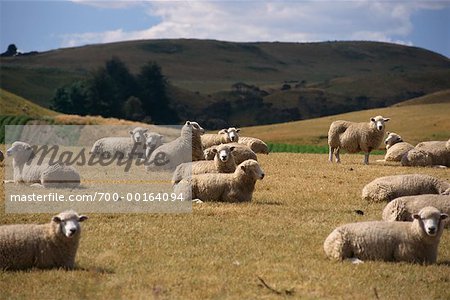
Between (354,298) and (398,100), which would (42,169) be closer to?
(354,298)

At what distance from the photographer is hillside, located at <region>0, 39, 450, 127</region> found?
10662cm

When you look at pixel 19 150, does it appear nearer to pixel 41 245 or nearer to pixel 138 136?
pixel 138 136

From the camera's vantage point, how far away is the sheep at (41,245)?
1012 cm

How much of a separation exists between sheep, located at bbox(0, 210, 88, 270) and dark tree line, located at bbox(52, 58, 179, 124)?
72.4 m

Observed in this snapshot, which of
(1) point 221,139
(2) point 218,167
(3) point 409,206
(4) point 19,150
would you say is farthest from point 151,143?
(3) point 409,206

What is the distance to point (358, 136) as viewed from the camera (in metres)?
26.4

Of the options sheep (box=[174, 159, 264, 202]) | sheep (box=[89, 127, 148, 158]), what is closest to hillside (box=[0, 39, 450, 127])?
sheep (box=[89, 127, 148, 158])

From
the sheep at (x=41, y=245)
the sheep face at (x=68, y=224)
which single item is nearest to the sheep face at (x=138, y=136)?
the sheep at (x=41, y=245)

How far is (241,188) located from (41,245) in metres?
6.55

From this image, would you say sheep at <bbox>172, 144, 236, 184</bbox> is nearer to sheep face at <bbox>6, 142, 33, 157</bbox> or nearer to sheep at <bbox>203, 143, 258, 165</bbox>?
sheep at <bbox>203, 143, 258, 165</bbox>

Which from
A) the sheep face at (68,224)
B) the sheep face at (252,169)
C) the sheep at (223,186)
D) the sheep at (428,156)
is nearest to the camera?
the sheep face at (68,224)

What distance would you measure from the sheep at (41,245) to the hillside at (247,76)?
85.6 metres

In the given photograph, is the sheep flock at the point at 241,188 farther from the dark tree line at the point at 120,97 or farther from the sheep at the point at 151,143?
the dark tree line at the point at 120,97

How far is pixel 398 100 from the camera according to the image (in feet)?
364
